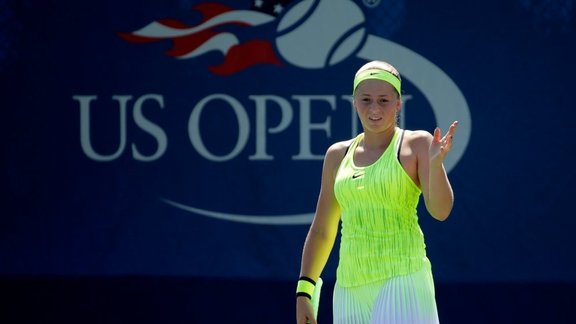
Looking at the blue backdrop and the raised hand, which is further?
the blue backdrop

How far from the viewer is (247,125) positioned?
6641mm

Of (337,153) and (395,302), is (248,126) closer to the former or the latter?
(337,153)

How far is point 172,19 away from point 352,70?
1.02 meters

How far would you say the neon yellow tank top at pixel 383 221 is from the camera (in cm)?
410

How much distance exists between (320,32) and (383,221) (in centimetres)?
261

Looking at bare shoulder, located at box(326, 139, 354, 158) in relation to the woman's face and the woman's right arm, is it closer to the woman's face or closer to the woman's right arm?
the woman's right arm

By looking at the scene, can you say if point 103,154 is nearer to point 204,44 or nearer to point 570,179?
point 204,44

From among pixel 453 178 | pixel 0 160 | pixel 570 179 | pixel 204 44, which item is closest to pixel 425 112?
pixel 453 178

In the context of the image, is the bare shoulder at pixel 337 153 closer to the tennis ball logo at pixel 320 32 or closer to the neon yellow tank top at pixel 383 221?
the neon yellow tank top at pixel 383 221

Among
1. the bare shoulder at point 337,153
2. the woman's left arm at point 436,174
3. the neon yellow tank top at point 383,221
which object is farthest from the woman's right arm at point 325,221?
the woman's left arm at point 436,174

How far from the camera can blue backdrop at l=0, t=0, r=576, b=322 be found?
6.43m

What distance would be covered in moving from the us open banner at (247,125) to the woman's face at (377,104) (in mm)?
2323

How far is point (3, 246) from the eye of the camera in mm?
6875

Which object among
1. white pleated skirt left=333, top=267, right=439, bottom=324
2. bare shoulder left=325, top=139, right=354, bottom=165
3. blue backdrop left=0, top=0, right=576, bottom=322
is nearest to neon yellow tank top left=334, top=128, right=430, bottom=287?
white pleated skirt left=333, top=267, right=439, bottom=324
